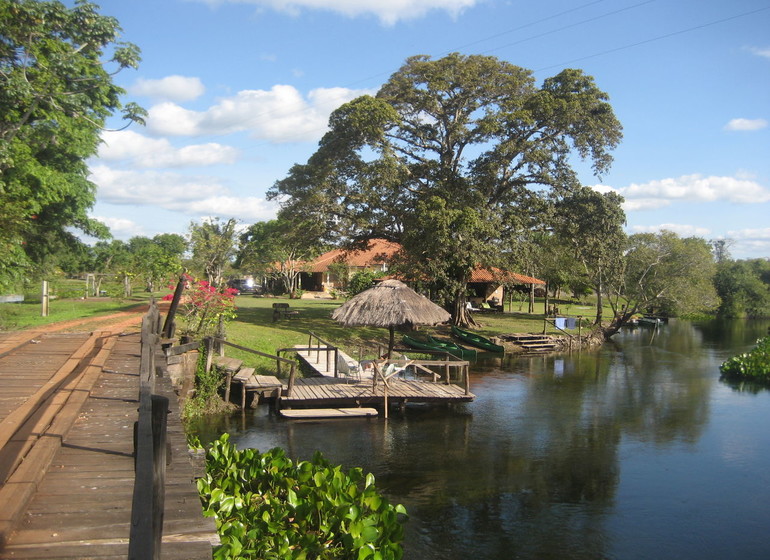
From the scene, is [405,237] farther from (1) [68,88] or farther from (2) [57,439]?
(2) [57,439]

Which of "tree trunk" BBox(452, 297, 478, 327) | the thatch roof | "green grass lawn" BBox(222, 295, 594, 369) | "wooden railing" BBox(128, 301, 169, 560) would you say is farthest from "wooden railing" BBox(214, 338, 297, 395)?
"tree trunk" BBox(452, 297, 478, 327)

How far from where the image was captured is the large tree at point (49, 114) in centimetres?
1855

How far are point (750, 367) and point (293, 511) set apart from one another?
75.7ft

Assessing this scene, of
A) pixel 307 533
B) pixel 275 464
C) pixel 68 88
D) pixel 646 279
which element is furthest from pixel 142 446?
pixel 646 279

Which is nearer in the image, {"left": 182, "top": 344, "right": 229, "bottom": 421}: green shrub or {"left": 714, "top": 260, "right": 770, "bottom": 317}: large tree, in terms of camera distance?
{"left": 182, "top": 344, "right": 229, "bottom": 421}: green shrub

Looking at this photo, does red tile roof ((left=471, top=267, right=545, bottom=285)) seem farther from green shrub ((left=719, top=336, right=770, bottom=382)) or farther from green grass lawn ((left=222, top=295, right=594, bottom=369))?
green shrub ((left=719, top=336, right=770, bottom=382))

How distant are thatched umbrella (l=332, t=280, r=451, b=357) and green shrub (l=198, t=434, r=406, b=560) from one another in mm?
10699

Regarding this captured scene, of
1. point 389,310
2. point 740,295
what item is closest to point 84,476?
point 389,310

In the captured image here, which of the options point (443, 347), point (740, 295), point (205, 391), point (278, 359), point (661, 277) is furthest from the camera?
point (740, 295)

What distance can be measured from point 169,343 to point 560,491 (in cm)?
823

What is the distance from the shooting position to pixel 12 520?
3.83 meters

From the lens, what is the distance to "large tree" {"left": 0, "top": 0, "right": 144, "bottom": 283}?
1855 cm

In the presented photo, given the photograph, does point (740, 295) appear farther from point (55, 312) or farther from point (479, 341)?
point (55, 312)

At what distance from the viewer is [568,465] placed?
12.7 metres
